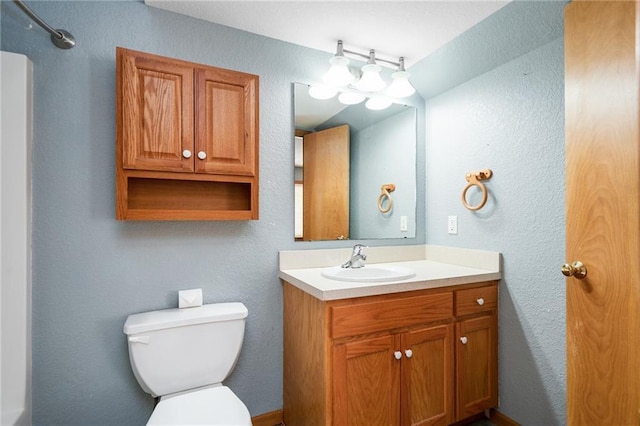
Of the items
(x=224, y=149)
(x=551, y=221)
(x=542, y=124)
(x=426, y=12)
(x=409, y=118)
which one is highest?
(x=426, y=12)

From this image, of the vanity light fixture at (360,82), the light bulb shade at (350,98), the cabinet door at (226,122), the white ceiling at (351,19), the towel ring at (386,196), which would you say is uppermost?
the white ceiling at (351,19)

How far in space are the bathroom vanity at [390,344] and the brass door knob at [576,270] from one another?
0.49 m

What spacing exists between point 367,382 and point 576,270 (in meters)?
0.92

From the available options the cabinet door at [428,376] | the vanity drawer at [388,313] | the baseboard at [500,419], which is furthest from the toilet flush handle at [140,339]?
the baseboard at [500,419]

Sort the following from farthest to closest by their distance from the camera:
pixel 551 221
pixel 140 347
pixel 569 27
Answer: pixel 551 221
pixel 140 347
pixel 569 27

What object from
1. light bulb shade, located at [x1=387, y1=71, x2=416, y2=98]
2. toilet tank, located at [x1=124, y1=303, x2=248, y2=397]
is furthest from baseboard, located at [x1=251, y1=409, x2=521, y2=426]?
light bulb shade, located at [x1=387, y1=71, x2=416, y2=98]

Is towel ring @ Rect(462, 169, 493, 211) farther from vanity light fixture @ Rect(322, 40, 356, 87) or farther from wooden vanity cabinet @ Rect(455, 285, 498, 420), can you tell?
vanity light fixture @ Rect(322, 40, 356, 87)

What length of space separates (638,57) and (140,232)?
194 cm

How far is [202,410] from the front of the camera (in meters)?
1.18

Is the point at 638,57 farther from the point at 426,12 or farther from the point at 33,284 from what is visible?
the point at 33,284

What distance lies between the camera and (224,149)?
1.47m

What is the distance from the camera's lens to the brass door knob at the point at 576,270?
1130 millimetres

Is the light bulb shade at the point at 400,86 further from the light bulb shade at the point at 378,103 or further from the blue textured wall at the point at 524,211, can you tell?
the blue textured wall at the point at 524,211

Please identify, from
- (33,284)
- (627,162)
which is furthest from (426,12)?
(33,284)
